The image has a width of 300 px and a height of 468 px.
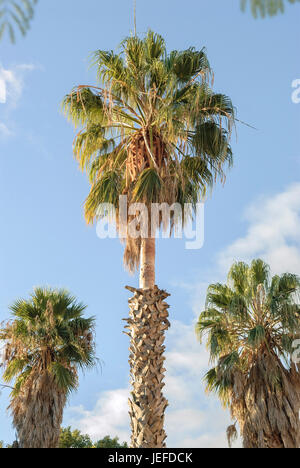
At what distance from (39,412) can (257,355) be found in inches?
223

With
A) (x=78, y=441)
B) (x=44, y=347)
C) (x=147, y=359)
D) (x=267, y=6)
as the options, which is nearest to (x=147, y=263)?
(x=147, y=359)

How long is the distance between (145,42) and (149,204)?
3.79 metres

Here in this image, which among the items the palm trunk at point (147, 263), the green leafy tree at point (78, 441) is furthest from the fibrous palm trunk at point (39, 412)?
the green leafy tree at point (78, 441)

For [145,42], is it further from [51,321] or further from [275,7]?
[275,7]

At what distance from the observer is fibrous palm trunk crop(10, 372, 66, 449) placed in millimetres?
11766

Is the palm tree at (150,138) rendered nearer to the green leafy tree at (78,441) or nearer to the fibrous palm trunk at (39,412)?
the fibrous palm trunk at (39,412)

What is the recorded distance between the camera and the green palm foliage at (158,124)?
402 inches

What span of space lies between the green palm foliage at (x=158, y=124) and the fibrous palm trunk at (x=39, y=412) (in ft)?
13.4

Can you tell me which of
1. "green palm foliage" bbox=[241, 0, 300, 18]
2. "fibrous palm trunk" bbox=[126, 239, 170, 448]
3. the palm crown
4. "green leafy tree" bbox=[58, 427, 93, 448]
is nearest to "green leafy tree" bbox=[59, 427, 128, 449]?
"green leafy tree" bbox=[58, 427, 93, 448]

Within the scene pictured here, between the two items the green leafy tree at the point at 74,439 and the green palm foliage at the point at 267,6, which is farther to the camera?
the green leafy tree at the point at 74,439
